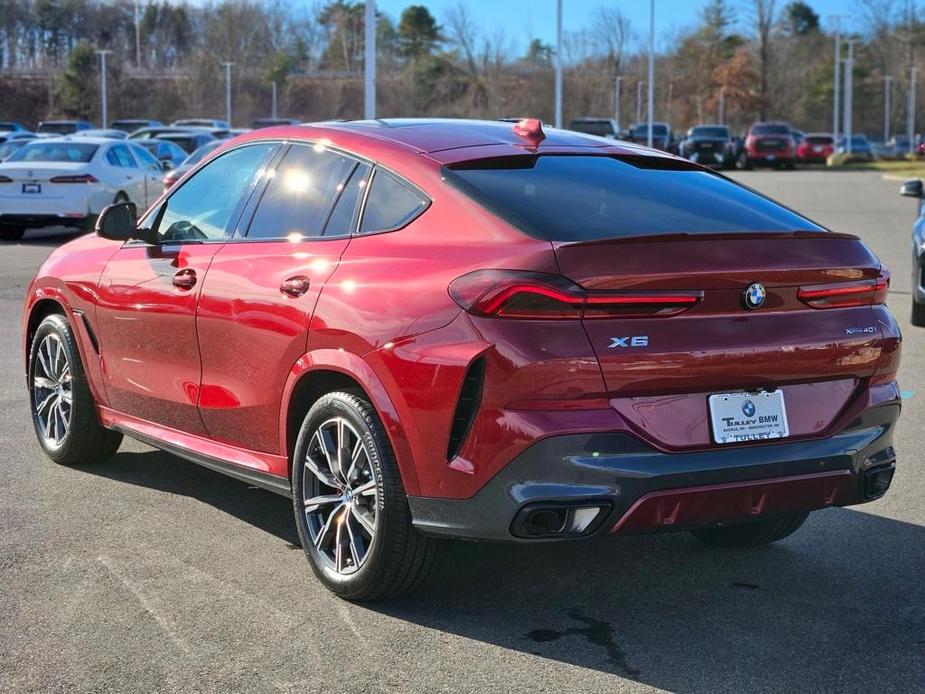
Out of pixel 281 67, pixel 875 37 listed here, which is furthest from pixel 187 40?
pixel 875 37

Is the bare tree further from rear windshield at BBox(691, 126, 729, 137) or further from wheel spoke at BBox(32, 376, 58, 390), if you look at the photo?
wheel spoke at BBox(32, 376, 58, 390)

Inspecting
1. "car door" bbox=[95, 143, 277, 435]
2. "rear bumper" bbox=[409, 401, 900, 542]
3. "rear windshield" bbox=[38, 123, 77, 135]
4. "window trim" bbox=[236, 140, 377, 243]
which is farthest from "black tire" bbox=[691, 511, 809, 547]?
"rear windshield" bbox=[38, 123, 77, 135]

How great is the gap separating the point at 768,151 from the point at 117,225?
2133 inches

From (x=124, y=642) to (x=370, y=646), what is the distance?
0.78m

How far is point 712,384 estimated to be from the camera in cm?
409

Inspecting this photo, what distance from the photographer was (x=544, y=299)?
3.95 m

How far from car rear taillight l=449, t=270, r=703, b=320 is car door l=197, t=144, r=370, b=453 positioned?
33.2 inches

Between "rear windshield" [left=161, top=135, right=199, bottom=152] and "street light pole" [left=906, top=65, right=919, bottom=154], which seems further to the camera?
"street light pole" [left=906, top=65, right=919, bottom=154]

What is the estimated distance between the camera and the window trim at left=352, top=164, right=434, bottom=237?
4.49 m

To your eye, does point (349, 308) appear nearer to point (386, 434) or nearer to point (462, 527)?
point (386, 434)

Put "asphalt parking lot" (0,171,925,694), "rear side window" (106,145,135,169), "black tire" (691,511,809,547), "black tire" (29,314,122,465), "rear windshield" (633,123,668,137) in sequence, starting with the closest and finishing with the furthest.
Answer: "asphalt parking lot" (0,171,925,694) → "black tire" (691,511,809,547) → "black tire" (29,314,122,465) → "rear side window" (106,145,135,169) → "rear windshield" (633,123,668,137)

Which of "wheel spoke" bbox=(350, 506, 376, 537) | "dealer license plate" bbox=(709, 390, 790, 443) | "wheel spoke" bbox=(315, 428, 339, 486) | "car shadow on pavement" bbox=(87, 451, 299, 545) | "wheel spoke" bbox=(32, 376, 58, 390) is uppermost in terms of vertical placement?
"dealer license plate" bbox=(709, 390, 790, 443)

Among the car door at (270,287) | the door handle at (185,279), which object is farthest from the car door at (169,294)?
the car door at (270,287)

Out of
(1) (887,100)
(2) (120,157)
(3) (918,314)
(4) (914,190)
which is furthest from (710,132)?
(1) (887,100)
